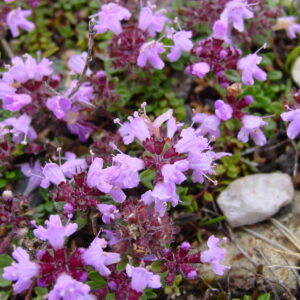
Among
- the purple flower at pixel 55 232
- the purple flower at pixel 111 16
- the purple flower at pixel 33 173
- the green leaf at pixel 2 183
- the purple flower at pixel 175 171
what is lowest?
the purple flower at pixel 33 173

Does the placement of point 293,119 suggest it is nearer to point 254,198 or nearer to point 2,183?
point 254,198

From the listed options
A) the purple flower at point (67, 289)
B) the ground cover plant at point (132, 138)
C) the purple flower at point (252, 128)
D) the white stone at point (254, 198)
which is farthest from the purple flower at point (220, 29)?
the purple flower at point (67, 289)

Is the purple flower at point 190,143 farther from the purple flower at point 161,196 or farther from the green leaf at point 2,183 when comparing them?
the green leaf at point 2,183

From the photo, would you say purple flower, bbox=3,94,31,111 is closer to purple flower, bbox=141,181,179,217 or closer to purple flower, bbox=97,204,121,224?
purple flower, bbox=97,204,121,224

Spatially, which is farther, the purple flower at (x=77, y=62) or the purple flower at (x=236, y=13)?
the purple flower at (x=77, y=62)

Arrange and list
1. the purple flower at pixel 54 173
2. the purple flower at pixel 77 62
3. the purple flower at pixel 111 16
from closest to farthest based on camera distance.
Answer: the purple flower at pixel 54 173 < the purple flower at pixel 111 16 < the purple flower at pixel 77 62

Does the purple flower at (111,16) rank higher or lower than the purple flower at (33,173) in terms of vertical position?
higher

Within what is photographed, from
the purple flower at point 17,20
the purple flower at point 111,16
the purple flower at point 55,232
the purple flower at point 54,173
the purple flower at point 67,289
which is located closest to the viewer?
the purple flower at point 67,289
